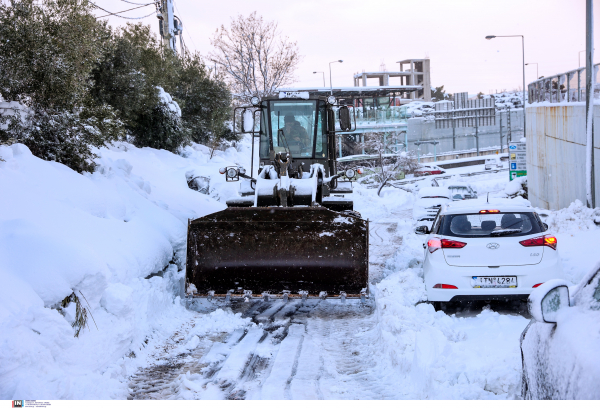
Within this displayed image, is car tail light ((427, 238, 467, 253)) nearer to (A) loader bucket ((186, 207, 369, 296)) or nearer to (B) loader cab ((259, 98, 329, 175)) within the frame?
(A) loader bucket ((186, 207, 369, 296))

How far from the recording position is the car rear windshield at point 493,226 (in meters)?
7.33

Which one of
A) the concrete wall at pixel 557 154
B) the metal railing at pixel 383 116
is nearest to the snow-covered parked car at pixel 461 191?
the concrete wall at pixel 557 154

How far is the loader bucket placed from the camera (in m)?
8.21

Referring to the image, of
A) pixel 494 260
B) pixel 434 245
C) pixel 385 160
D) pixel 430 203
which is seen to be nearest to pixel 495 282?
pixel 494 260

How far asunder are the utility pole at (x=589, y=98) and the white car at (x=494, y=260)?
878 centimetres

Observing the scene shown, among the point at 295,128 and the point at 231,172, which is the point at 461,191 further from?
the point at 231,172

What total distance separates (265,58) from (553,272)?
25382mm

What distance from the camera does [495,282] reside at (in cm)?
711

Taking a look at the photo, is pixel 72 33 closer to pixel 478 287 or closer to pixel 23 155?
pixel 23 155

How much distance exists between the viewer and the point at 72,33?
11430 mm

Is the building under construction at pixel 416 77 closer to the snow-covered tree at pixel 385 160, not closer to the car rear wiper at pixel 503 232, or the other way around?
the snow-covered tree at pixel 385 160

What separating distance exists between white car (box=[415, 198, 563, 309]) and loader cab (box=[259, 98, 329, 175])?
174 inches

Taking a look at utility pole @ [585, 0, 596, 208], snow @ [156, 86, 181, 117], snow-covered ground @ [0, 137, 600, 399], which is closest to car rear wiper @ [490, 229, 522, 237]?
snow-covered ground @ [0, 137, 600, 399]
